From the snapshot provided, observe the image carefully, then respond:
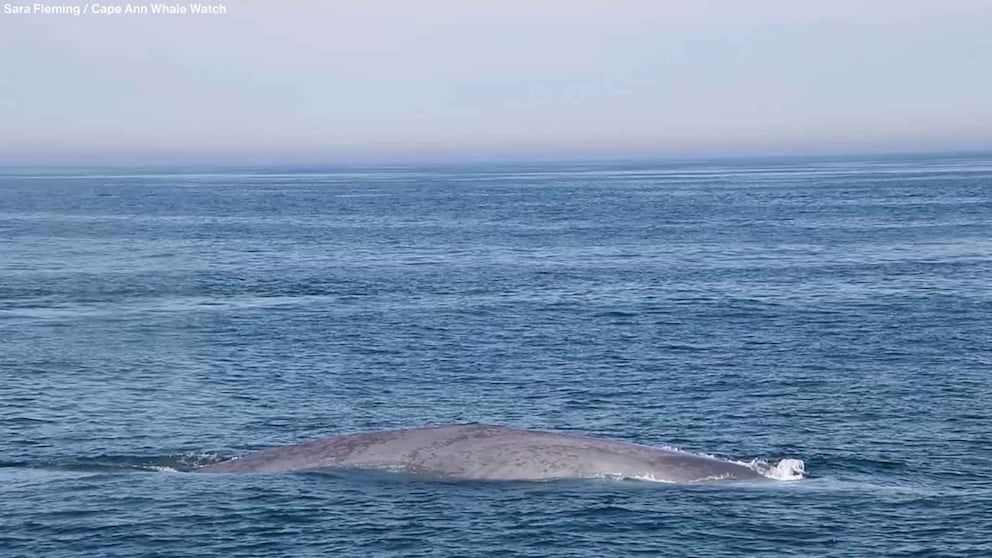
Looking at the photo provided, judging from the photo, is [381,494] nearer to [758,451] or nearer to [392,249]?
[758,451]

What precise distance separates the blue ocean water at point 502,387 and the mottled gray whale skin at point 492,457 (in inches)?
27.6

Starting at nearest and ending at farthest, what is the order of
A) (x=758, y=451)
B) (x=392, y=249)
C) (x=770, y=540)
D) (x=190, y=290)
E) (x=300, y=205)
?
1. (x=770, y=540)
2. (x=758, y=451)
3. (x=190, y=290)
4. (x=392, y=249)
5. (x=300, y=205)

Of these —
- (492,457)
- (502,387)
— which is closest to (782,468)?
(492,457)

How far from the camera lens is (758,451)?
35.9 meters

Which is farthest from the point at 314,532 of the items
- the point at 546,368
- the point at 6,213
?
the point at 6,213

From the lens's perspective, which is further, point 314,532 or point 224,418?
point 224,418

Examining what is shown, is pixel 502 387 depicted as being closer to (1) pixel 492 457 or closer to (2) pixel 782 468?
(1) pixel 492 457

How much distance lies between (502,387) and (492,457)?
12150 mm

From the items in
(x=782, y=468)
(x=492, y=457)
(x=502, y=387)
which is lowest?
(x=502, y=387)

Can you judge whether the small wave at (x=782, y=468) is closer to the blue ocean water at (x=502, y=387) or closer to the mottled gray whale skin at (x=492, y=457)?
the mottled gray whale skin at (x=492, y=457)

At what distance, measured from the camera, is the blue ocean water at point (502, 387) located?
96.0ft

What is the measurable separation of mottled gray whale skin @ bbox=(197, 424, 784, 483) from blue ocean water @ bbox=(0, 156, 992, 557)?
701 mm

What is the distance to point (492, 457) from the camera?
3322 centimetres

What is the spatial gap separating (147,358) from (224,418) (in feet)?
40.6
